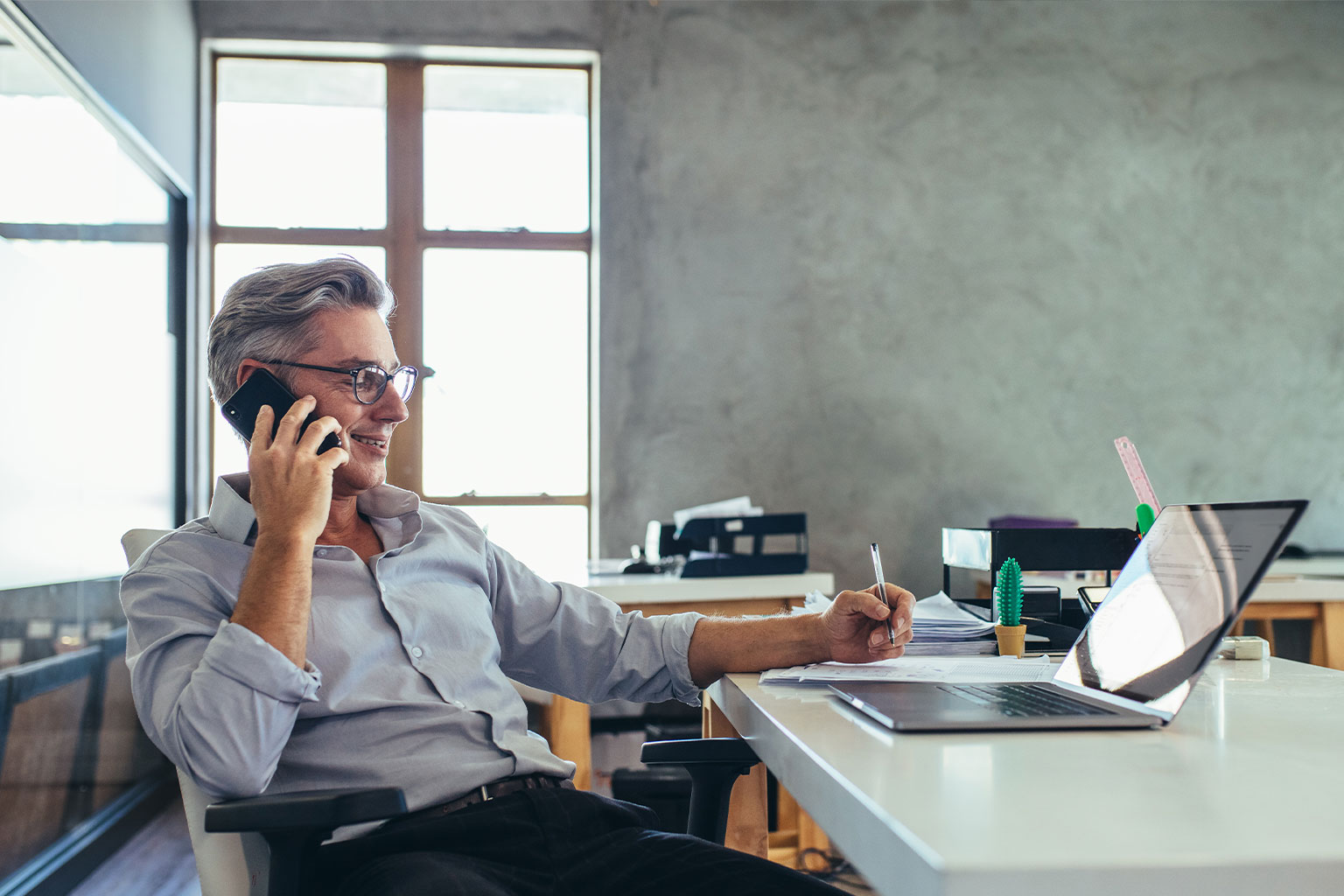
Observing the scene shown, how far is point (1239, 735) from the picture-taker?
788mm

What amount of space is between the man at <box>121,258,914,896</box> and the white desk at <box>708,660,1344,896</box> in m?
0.29

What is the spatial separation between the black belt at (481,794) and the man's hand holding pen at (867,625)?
38 cm

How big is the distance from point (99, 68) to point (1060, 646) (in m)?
2.95

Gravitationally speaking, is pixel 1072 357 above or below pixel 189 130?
below

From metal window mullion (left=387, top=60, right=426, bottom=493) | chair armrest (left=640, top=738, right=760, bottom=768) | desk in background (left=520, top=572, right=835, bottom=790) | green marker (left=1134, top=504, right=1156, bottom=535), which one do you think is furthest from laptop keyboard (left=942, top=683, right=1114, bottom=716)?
metal window mullion (left=387, top=60, right=426, bottom=493)

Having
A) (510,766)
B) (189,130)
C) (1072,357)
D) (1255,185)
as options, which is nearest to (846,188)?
(1072,357)

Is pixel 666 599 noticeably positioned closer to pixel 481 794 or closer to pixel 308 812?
pixel 481 794

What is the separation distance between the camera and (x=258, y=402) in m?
1.23

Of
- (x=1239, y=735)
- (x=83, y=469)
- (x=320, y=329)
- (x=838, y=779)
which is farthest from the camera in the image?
(x=83, y=469)

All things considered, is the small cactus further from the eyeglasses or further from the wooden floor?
the wooden floor

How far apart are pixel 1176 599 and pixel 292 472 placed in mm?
972

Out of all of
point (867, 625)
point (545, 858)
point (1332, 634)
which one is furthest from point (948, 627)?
point (1332, 634)

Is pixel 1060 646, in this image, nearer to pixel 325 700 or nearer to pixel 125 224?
pixel 325 700

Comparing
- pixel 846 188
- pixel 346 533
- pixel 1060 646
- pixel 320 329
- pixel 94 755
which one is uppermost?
pixel 846 188
